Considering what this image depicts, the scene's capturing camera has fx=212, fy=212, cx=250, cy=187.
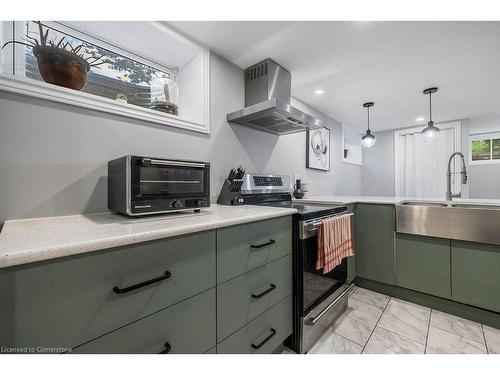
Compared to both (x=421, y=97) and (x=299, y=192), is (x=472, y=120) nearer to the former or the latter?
(x=421, y=97)

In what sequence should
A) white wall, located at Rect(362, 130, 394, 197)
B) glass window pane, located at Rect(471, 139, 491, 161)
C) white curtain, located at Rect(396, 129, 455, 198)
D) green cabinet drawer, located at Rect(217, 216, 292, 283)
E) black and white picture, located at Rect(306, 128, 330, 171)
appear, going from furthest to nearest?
1. glass window pane, located at Rect(471, 139, 491, 161)
2. white wall, located at Rect(362, 130, 394, 197)
3. white curtain, located at Rect(396, 129, 455, 198)
4. black and white picture, located at Rect(306, 128, 330, 171)
5. green cabinet drawer, located at Rect(217, 216, 292, 283)

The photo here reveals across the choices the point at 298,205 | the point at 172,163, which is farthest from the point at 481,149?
the point at 172,163

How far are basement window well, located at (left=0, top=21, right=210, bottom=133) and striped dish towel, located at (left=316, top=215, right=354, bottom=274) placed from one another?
116cm

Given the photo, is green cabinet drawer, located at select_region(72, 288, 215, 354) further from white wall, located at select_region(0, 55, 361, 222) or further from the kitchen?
white wall, located at select_region(0, 55, 361, 222)

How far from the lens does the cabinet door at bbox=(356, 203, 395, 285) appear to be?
6.67ft

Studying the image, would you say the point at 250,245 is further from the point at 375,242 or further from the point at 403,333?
the point at 375,242

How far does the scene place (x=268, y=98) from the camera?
73.4 inches

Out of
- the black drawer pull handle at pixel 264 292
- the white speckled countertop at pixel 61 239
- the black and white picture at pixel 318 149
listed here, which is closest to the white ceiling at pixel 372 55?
the black and white picture at pixel 318 149

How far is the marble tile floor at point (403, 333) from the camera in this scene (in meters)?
1.36

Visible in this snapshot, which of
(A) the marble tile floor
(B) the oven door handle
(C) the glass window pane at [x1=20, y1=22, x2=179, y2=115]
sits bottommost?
(A) the marble tile floor

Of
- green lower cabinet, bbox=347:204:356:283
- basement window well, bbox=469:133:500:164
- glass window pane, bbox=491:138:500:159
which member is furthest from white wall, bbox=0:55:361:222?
glass window pane, bbox=491:138:500:159

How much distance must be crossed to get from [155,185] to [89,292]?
53 centimetres
